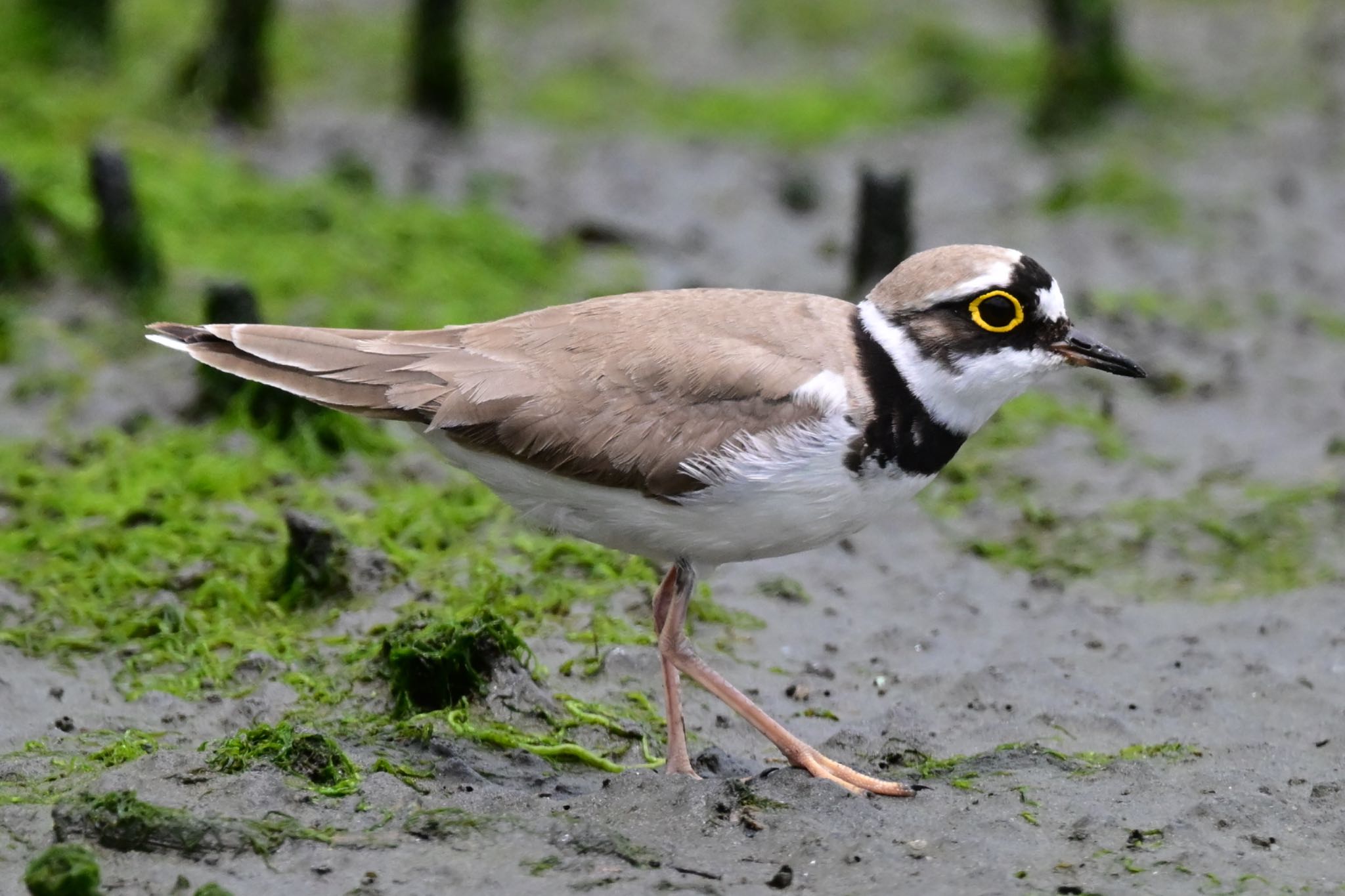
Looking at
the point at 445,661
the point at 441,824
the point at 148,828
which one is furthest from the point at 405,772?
the point at 148,828

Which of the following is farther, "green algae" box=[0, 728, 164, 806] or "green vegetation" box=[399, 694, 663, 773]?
"green vegetation" box=[399, 694, 663, 773]

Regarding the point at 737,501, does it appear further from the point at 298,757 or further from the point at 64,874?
the point at 64,874

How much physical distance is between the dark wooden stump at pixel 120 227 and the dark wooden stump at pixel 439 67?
4.95 metres

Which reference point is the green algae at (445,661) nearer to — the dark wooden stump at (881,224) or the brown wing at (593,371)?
the brown wing at (593,371)

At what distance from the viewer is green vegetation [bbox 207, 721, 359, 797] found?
5.71 meters

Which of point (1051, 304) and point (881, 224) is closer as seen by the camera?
point (1051, 304)

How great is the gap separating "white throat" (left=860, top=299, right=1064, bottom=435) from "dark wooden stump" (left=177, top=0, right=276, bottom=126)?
9787mm

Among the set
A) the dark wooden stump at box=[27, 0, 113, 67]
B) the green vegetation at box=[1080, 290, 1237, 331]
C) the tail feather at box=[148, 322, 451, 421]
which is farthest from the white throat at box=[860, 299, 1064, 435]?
the dark wooden stump at box=[27, 0, 113, 67]

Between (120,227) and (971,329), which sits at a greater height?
(971,329)

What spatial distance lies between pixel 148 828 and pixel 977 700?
338cm

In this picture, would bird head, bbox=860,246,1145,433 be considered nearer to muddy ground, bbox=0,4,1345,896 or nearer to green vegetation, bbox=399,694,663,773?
muddy ground, bbox=0,4,1345,896

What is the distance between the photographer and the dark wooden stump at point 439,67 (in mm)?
15188

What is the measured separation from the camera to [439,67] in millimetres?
15203

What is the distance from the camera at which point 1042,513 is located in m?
9.02
